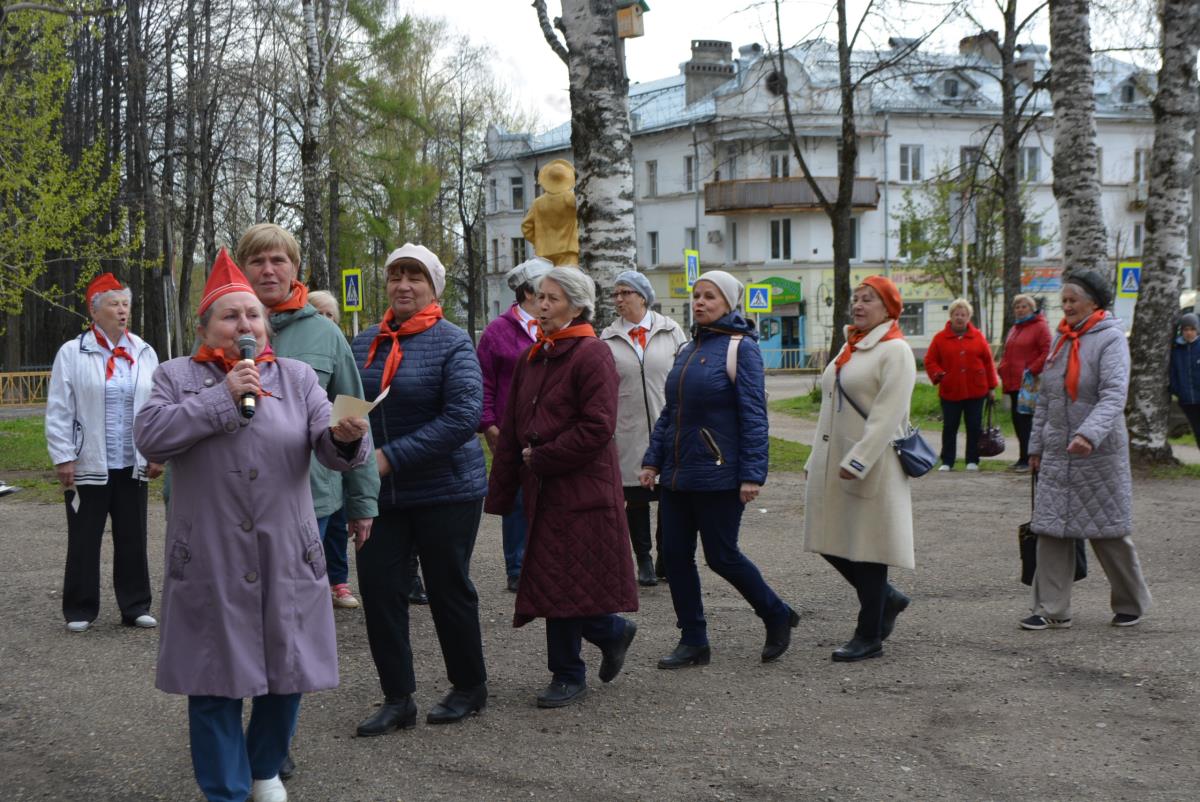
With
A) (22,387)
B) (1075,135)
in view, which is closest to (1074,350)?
(1075,135)

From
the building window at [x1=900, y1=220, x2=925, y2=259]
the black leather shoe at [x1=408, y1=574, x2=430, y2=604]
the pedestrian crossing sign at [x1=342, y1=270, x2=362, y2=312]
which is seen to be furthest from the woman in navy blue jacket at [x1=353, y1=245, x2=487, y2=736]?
the building window at [x1=900, y1=220, x2=925, y2=259]

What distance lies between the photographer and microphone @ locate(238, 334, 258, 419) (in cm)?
375

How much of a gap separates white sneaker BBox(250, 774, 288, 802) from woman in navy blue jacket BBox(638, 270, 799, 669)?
7.65 feet

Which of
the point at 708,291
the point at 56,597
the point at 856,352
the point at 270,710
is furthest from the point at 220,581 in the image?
the point at 56,597

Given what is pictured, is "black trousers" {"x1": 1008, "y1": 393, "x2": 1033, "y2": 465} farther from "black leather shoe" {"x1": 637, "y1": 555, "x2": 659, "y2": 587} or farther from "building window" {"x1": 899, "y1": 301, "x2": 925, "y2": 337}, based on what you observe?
"building window" {"x1": 899, "y1": 301, "x2": 925, "y2": 337}

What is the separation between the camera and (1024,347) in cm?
1375

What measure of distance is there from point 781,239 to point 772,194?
7.65ft

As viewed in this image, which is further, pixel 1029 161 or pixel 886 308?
pixel 1029 161

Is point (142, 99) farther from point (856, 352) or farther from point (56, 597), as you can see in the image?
point (856, 352)

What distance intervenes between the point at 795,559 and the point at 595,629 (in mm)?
3697

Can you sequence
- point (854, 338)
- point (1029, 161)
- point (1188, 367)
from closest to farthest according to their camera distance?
point (854, 338), point (1188, 367), point (1029, 161)

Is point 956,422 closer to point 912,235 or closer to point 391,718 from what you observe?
point 391,718

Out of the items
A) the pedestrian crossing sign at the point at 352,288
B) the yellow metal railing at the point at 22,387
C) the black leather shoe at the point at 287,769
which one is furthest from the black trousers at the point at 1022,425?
the yellow metal railing at the point at 22,387

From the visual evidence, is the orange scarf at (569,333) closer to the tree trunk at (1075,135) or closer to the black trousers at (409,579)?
the black trousers at (409,579)
